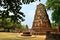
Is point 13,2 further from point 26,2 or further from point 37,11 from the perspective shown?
point 37,11

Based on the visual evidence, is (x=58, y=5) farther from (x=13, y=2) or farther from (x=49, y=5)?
(x=13, y=2)

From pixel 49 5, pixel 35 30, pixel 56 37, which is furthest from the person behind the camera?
pixel 35 30

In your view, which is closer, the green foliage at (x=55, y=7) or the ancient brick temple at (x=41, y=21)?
the green foliage at (x=55, y=7)

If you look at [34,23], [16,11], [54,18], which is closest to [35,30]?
[34,23]

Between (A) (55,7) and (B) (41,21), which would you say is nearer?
(A) (55,7)

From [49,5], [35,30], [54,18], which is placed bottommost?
[35,30]

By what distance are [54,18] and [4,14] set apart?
67.4ft

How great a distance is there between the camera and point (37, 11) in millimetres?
41562

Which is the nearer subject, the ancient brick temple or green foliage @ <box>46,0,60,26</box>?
green foliage @ <box>46,0,60,26</box>

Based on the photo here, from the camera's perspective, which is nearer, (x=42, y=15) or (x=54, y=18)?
(x=54, y=18)

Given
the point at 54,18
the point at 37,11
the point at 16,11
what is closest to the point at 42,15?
the point at 37,11

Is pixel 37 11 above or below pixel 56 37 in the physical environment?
above

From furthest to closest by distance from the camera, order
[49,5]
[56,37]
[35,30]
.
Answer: [35,30] < [49,5] < [56,37]

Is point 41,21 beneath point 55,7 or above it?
beneath
